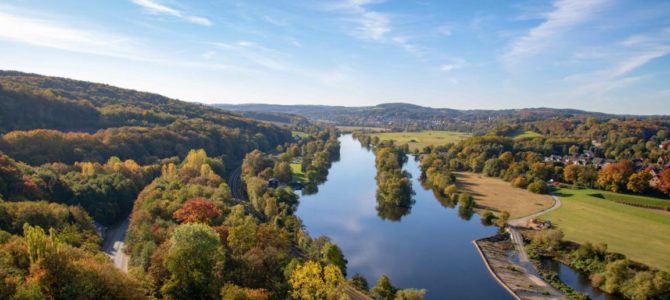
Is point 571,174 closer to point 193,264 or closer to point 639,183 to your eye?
point 639,183

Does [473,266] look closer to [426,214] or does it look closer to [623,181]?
[426,214]

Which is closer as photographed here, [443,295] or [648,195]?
[443,295]

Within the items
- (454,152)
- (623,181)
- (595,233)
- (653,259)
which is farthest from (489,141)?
(653,259)

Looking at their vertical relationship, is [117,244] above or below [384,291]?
below

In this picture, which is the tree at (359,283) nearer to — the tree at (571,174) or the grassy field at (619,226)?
the grassy field at (619,226)

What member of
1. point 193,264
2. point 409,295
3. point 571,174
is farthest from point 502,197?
point 193,264

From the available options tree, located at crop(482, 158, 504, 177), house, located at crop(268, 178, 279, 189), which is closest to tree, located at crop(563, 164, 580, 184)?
tree, located at crop(482, 158, 504, 177)
